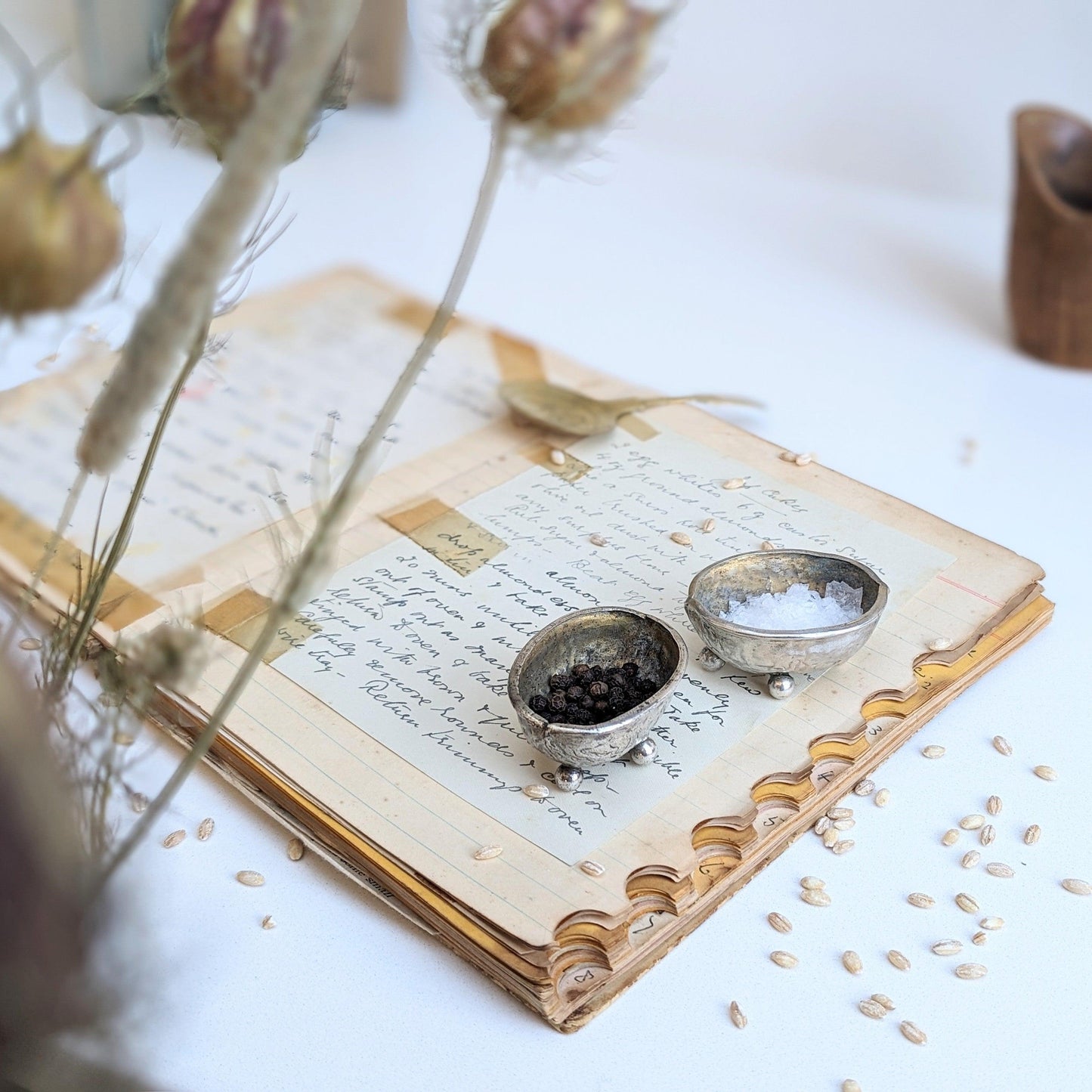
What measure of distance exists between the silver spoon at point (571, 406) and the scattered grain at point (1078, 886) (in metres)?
0.28

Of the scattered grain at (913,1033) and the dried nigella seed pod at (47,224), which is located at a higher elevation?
the dried nigella seed pod at (47,224)

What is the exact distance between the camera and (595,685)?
16.0 inches

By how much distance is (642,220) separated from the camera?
90 cm

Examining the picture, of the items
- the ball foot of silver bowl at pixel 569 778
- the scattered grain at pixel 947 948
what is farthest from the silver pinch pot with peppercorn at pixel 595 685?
the scattered grain at pixel 947 948

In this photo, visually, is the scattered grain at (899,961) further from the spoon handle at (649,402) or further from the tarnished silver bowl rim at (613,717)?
the spoon handle at (649,402)

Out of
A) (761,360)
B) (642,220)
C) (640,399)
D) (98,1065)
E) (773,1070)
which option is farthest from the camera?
(642,220)

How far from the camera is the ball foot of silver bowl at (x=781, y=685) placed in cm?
44

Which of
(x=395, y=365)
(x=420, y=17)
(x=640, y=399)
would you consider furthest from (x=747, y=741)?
(x=420, y=17)

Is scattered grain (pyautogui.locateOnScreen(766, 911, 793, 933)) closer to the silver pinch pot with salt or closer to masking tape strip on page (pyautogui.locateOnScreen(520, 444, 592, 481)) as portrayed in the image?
the silver pinch pot with salt

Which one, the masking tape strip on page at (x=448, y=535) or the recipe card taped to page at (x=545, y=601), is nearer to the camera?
the recipe card taped to page at (x=545, y=601)

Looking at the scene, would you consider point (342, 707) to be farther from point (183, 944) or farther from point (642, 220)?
point (642, 220)

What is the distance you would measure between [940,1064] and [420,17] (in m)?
1.01

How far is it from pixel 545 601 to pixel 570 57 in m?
0.29

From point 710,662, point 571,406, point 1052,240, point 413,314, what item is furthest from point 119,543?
point 1052,240
